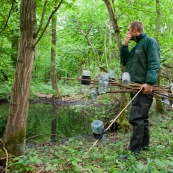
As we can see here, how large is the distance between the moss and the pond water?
11.6ft

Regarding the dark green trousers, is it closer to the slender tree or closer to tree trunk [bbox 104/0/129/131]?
the slender tree

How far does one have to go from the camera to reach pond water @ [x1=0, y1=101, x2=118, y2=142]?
356 inches

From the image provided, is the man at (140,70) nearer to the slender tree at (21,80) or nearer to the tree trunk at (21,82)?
the slender tree at (21,80)

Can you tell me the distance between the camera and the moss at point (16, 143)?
12.4 feet

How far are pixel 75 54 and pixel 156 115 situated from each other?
4917 mm

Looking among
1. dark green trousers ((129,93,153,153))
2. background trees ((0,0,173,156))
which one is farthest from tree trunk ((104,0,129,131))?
dark green trousers ((129,93,153,153))

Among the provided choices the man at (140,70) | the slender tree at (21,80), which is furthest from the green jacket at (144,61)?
the slender tree at (21,80)

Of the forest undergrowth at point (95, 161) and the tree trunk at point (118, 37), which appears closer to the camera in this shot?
the forest undergrowth at point (95, 161)

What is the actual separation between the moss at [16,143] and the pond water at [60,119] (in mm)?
3544

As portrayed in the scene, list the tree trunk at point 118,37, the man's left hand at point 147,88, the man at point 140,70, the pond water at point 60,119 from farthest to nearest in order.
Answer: the pond water at point 60,119 < the tree trunk at point 118,37 < the man at point 140,70 < the man's left hand at point 147,88

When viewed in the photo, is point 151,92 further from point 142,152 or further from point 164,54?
point 164,54

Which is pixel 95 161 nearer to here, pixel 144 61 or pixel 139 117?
pixel 139 117

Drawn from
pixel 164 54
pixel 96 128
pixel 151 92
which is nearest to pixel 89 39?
pixel 164 54

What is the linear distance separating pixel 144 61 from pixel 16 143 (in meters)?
2.47
